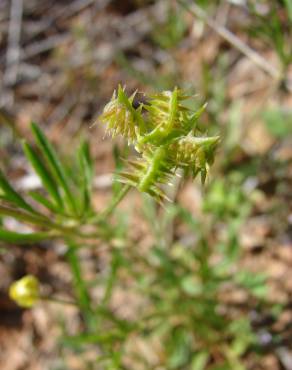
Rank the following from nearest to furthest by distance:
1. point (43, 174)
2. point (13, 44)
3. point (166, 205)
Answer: point (43, 174) < point (166, 205) < point (13, 44)

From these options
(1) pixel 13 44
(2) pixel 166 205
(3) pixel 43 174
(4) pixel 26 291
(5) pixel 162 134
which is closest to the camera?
(5) pixel 162 134

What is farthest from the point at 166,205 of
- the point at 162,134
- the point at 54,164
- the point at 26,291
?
the point at 162,134

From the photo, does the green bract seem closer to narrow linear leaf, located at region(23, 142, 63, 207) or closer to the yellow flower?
narrow linear leaf, located at region(23, 142, 63, 207)

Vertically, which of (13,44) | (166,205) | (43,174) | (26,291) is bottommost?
(26,291)

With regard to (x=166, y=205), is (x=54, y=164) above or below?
below

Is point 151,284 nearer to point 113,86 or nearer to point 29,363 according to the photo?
point 29,363

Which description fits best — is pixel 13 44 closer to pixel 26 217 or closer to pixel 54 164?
pixel 54 164

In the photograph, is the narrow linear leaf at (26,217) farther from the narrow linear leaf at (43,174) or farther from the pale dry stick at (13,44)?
the pale dry stick at (13,44)
